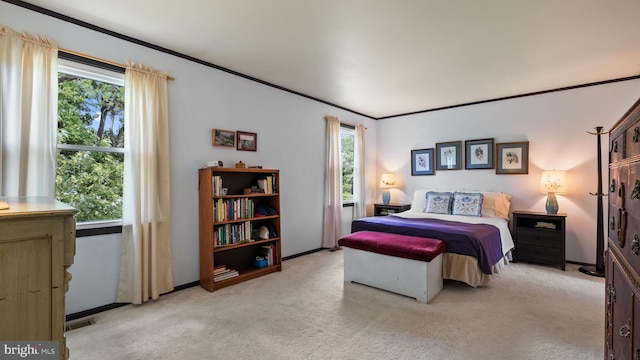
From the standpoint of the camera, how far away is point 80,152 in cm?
255

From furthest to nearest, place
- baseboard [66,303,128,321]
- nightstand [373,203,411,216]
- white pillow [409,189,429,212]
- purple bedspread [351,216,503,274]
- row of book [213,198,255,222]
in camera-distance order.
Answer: nightstand [373,203,411,216] < white pillow [409,189,429,212] < row of book [213,198,255,222] < purple bedspread [351,216,503,274] < baseboard [66,303,128,321]

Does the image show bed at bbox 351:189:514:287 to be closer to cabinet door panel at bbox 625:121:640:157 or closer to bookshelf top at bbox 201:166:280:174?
bookshelf top at bbox 201:166:280:174

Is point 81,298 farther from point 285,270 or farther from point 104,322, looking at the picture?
point 285,270

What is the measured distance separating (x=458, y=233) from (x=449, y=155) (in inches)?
93.5

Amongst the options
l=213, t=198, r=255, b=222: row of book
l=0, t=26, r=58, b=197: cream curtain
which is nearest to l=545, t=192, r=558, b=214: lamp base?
l=213, t=198, r=255, b=222: row of book

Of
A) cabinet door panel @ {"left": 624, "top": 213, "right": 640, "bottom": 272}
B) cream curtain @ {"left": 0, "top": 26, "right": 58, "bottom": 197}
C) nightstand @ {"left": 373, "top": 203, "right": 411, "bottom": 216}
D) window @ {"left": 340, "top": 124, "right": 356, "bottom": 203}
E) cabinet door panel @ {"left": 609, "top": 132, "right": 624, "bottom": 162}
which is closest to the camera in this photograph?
cabinet door panel @ {"left": 624, "top": 213, "right": 640, "bottom": 272}

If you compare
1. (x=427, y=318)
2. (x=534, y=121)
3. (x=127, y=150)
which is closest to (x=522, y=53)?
(x=534, y=121)

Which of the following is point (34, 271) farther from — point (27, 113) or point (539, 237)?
point (539, 237)

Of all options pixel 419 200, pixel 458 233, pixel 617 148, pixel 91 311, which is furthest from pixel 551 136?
pixel 91 311

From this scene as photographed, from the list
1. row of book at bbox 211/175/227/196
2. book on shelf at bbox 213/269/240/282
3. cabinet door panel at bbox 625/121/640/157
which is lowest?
book on shelf at bbox 213/269/240/282

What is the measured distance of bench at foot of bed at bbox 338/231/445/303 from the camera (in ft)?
9.11

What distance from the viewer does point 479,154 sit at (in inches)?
189

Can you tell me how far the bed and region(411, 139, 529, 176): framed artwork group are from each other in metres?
0.46

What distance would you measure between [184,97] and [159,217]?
1276mm
